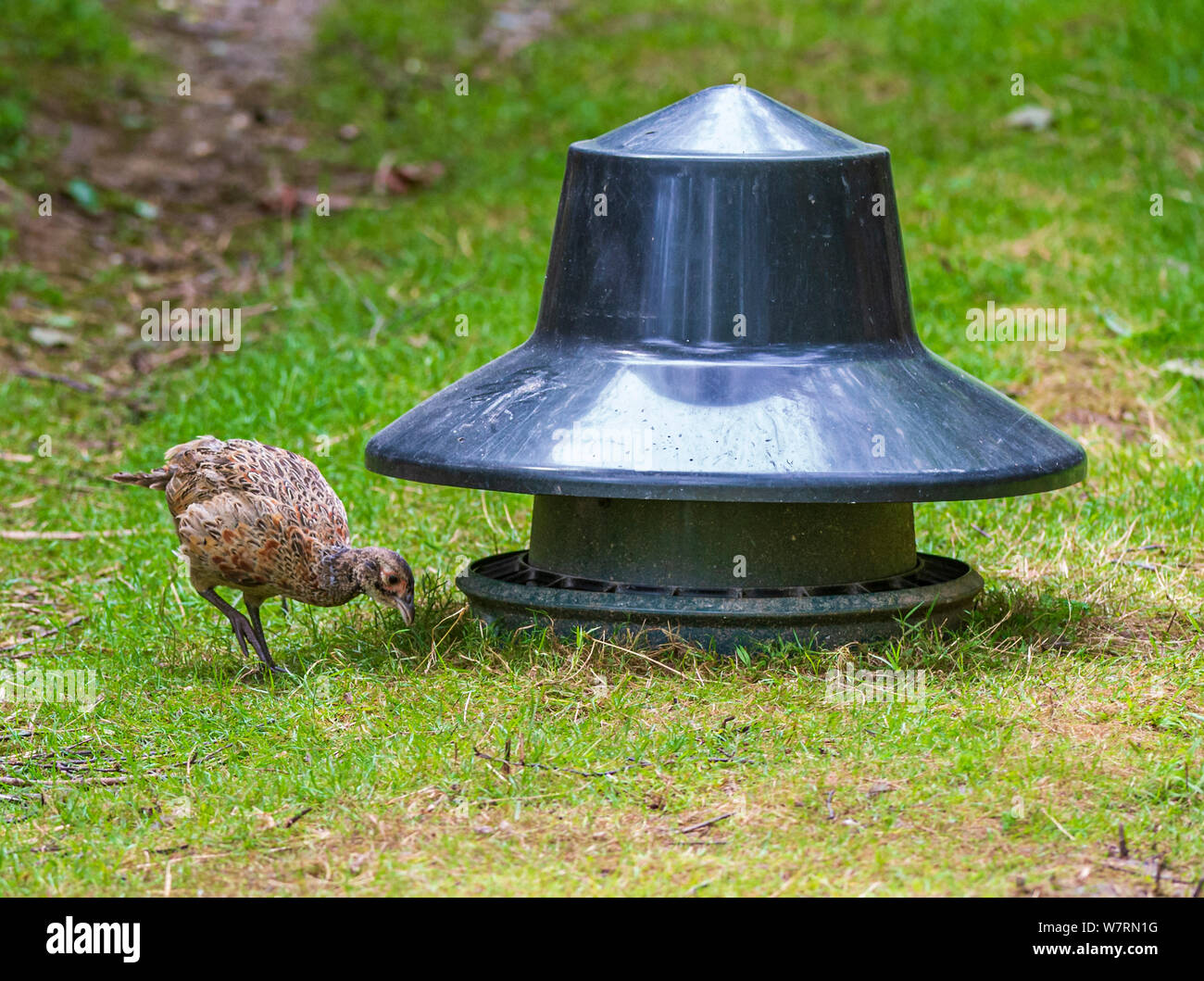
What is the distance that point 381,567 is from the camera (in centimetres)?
559

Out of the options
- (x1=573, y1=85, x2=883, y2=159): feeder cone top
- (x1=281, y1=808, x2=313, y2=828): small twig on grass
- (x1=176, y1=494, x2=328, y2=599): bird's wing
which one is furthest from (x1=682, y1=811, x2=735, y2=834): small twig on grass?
(x1=573, y1=85, x2=883, y2=159): feeder cone top

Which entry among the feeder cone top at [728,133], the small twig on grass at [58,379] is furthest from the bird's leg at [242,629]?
the small twig on grass at [58,379]

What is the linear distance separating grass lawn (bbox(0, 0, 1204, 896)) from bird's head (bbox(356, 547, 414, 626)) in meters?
0.15

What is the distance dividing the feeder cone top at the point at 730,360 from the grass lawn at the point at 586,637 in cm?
60

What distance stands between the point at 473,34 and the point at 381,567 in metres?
11.2

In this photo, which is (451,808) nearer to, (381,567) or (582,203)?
(381,567)

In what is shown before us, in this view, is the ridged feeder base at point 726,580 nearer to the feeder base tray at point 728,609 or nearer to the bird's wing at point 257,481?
the feeder base tray at point 728,609

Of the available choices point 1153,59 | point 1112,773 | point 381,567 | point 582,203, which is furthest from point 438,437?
point 1153,59

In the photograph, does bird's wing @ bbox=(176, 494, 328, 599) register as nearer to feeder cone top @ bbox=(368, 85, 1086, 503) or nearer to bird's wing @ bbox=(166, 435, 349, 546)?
bird's wing @ bbox=(166, 435, 349, 546)

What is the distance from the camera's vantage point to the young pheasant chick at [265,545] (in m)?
5.67

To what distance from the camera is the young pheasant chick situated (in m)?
5.67

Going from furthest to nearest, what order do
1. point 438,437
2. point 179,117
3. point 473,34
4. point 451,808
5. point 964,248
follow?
point 473,34 < point 179,117 < point 964,248 < point 438,437 < point 451,808

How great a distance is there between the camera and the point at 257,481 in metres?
5.79

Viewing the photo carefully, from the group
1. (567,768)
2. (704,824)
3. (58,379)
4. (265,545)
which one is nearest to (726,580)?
(567,768)
